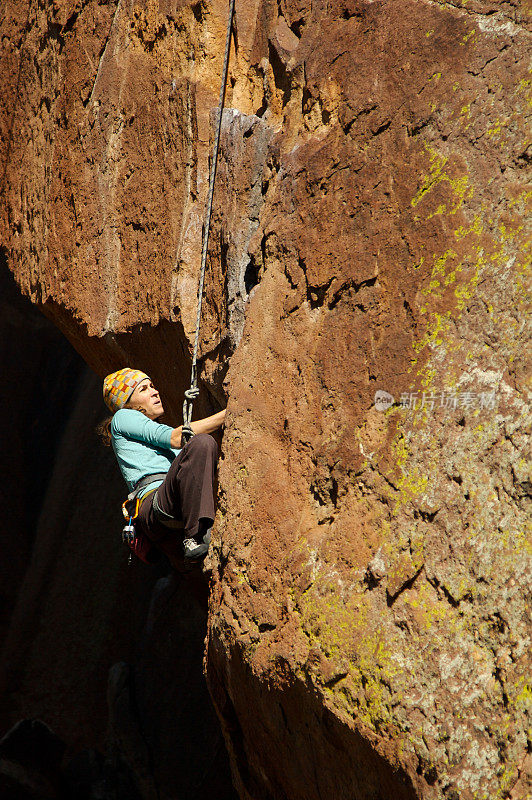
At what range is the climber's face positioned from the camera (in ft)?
11.1

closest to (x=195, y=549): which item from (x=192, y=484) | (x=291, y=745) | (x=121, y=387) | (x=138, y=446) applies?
(x=192, y=484)

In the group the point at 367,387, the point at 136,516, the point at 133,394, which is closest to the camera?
the point at 367,387

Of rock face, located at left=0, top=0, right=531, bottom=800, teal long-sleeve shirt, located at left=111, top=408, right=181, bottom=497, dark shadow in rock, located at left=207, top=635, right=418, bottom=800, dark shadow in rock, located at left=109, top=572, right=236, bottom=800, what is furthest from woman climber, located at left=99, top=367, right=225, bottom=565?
dark shadow in rock, located at left=109, top=572, right=236, bottom=800

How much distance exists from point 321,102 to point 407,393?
119 centimetres

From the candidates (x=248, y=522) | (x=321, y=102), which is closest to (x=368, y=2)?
(x=321, y=102)

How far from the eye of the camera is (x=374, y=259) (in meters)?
2.54

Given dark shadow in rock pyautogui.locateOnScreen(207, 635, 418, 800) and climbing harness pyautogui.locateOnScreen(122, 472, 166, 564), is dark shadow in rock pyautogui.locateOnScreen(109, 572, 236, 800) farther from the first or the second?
dark shadow in rock pyautogui.locateOnScreen(207, 635, 418, 800)

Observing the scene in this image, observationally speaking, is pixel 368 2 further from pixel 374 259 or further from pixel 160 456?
pixel 160 456

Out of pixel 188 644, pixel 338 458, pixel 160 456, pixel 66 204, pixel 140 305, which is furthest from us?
pixel 188 644

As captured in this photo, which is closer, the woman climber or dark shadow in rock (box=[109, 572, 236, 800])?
the woman climber

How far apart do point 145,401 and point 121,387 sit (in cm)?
12

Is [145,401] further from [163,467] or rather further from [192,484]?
[192,484]

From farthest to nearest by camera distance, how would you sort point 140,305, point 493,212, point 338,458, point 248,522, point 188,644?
point 188,644 → point 140,305 → point 248,522 → point 338,458 → point 493,212

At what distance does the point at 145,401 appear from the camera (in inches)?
134
